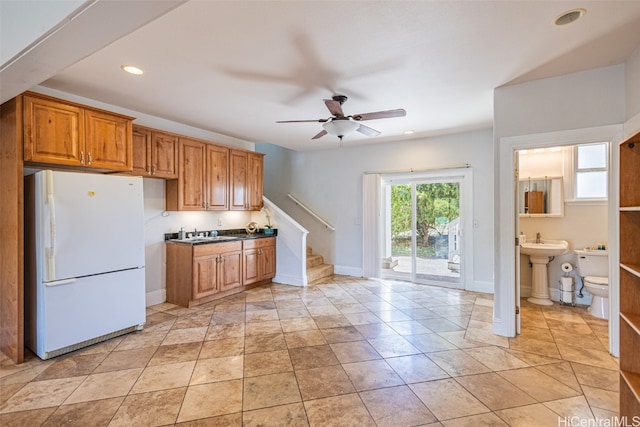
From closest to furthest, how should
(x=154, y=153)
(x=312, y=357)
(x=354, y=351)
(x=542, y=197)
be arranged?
(x=312, y=357) < (x=354, y=351) < (x=154, y=153) < (x=542, y=197)

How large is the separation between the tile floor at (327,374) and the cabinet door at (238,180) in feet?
6.48

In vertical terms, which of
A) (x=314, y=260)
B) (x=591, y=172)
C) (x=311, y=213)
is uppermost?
(x=591, y=172)

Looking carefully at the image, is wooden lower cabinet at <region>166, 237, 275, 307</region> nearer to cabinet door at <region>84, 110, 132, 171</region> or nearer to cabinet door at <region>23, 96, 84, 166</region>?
cabinet door at <region>84, 110, 132, 171</region>

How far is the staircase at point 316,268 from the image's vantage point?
545 cm

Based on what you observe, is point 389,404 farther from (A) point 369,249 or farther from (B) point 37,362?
(A) point 369,249

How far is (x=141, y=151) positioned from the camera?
12.3 ft

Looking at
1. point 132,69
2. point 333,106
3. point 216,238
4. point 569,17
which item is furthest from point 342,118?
point 216,238

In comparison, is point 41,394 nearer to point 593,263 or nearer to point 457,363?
point 457,363

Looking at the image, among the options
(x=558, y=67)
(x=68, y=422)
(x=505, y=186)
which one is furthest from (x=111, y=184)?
(x=558, y=67)

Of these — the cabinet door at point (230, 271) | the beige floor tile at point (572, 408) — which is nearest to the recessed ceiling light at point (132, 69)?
the cabinet door at point (230, 271)

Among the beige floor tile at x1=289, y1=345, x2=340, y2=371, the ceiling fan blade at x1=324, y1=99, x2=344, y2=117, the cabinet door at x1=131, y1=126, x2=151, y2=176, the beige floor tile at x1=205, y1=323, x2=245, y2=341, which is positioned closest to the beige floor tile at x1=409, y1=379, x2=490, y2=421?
the beige floor tile at x1=289, y1=345, x2=340, y2=371

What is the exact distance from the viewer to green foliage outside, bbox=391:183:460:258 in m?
5.14

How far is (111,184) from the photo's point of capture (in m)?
2.97

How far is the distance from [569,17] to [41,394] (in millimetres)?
4480
